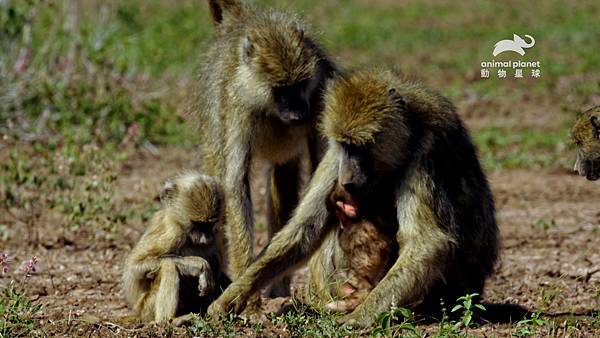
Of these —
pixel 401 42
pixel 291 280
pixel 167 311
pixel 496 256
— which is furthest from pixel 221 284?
pixel 401 42

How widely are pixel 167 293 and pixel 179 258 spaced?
260mm

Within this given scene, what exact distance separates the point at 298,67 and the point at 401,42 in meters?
10.9

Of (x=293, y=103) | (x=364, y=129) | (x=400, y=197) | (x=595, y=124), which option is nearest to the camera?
(x=364, y=129)

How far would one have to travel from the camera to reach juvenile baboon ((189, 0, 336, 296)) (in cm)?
674

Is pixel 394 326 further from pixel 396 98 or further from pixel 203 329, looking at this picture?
pixel 396 98

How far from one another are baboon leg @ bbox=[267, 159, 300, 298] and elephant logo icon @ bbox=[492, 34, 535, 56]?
8673 millimetres

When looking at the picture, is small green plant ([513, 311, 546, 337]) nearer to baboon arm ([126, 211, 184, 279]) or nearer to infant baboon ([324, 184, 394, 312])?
infant baboon ([324, 184, 394, 312])

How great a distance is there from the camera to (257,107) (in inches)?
272

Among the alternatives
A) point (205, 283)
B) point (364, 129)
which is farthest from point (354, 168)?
point (205, 283)

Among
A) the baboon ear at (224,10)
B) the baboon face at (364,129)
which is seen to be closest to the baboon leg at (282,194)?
the baboon ear at (224,10)

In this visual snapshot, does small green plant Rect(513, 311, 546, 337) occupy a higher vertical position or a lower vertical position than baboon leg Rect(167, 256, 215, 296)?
lower

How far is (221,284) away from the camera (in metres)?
6.35

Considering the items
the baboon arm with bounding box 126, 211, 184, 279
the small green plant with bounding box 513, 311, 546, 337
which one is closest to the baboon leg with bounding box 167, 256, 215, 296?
the baboon arm with bounding box 126, 211, 184, 279

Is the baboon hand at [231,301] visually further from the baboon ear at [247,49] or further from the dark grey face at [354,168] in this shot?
the baboon ear at [247,49]
